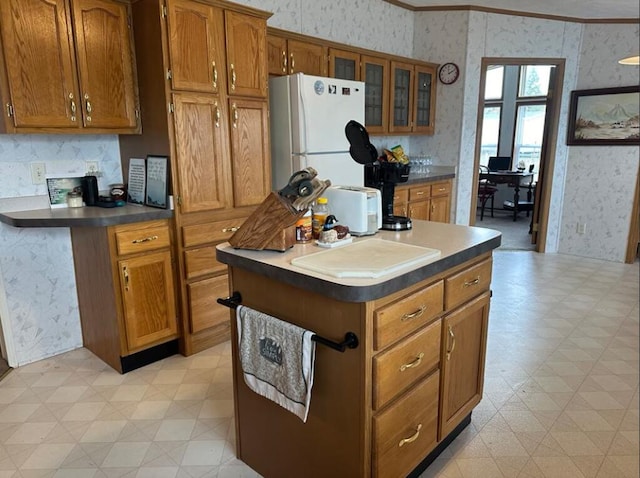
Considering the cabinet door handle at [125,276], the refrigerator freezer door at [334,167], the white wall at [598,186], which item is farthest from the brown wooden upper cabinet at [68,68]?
the white wall at [598,186]

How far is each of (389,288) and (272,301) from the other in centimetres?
41

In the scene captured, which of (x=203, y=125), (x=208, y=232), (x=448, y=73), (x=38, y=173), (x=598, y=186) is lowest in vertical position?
(x=208, y=232)

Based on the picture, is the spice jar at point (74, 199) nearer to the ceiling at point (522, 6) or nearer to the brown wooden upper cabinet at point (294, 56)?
the brown wooden upper cabinet at point (294, 56)

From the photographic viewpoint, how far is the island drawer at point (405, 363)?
50.4 inches

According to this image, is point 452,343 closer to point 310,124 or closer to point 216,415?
point 216,415

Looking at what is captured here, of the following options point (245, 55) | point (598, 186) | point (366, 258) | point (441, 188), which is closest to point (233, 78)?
point (245, 55)

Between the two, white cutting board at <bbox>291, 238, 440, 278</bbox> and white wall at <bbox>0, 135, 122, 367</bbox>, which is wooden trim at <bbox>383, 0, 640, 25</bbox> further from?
white cutting board at <bbox>291, 238, 440, 278</bbox>

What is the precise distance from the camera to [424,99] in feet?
14.7

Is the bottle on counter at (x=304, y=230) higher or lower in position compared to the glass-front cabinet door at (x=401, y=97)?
lower

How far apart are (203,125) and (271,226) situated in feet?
4.00

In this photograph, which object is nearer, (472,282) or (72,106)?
(472,282)

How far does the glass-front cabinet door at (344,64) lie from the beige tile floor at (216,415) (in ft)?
7.42

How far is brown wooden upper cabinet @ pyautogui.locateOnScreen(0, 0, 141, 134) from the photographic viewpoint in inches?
79.8

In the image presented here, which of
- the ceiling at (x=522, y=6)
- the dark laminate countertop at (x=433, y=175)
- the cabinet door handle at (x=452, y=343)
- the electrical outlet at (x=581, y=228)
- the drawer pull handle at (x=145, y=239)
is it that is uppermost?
the ceiling at (x=522, y=6)
